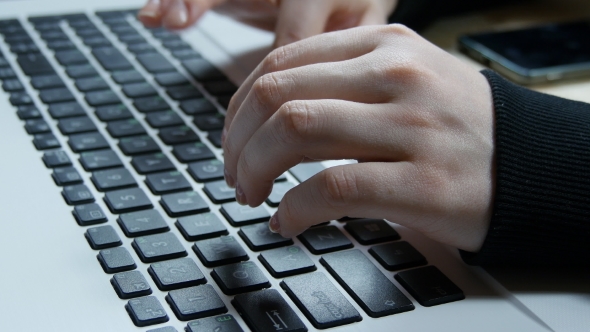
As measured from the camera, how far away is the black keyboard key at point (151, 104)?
2.27 ft

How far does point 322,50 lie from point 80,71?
1.12 ft

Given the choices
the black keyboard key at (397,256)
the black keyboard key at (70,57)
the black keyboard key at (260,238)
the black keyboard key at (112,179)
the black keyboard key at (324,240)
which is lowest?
the black keyboard key at (70,57)

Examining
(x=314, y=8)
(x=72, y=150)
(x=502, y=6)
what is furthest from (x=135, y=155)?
(x=502, y=6)

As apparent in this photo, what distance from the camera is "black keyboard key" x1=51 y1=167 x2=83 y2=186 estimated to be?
1.78ft

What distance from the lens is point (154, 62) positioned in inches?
31.7

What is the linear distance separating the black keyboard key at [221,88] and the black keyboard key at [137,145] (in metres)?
0.12

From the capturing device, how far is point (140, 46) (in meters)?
0.84

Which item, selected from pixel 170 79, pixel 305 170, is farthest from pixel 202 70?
pixel 305 170

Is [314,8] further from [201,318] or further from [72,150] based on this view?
[201,318]

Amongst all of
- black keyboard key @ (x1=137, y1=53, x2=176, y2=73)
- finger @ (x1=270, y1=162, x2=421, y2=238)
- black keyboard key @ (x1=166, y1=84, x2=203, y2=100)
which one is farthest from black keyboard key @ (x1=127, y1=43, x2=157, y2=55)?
finger @ (x1=270, y1=162, x2=421, y2=238)

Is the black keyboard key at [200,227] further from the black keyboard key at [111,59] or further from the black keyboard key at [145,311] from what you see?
the black keyboard key at [111,59]

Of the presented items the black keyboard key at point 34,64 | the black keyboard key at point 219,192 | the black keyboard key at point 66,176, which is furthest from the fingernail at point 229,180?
the black keyboard key at point 34,64

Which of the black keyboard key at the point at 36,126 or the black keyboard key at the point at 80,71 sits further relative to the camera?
the black keyboard key at the point at 80,71

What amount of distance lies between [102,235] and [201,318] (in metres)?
0.11
